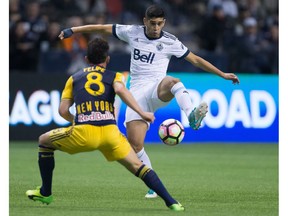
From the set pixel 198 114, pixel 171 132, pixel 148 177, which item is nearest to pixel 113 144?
pixel 148 177

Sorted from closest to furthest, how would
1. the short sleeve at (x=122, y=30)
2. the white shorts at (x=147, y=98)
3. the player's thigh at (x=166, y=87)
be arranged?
1. the player's thigh at (x=166, y=87)
2. the white shorts at (x=147, y=98)
3. the short sleeve at (x=122, y=30)

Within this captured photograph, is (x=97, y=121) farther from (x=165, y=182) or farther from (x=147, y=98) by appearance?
(x=165, y=182)

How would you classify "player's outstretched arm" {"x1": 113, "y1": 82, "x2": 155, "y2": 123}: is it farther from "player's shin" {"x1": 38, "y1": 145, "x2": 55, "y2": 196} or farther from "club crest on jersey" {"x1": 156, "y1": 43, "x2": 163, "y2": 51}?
"club crest on jersey" {"x1": 156, "y1": 43, "x2": 163, "y2": 51}

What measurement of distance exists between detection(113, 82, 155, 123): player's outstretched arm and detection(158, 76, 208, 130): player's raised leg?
1513 millimetres

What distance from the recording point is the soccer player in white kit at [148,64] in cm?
1022

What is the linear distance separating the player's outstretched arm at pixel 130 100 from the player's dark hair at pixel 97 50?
333mm

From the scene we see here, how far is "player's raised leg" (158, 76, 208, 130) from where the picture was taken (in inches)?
388

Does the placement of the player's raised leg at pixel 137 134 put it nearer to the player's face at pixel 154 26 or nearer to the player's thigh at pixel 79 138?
the player's face at pixel 154 26

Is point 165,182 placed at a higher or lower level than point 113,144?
lower

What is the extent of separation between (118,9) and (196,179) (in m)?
11.5

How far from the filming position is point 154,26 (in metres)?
10.2

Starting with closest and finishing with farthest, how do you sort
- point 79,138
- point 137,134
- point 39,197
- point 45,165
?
point 79,138 < point 45,165 < point 39,197 < point 137,134

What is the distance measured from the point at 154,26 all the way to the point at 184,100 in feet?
3.16

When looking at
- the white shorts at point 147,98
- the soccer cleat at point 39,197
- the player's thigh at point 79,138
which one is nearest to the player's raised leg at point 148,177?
the player's thigh at point 79,138
